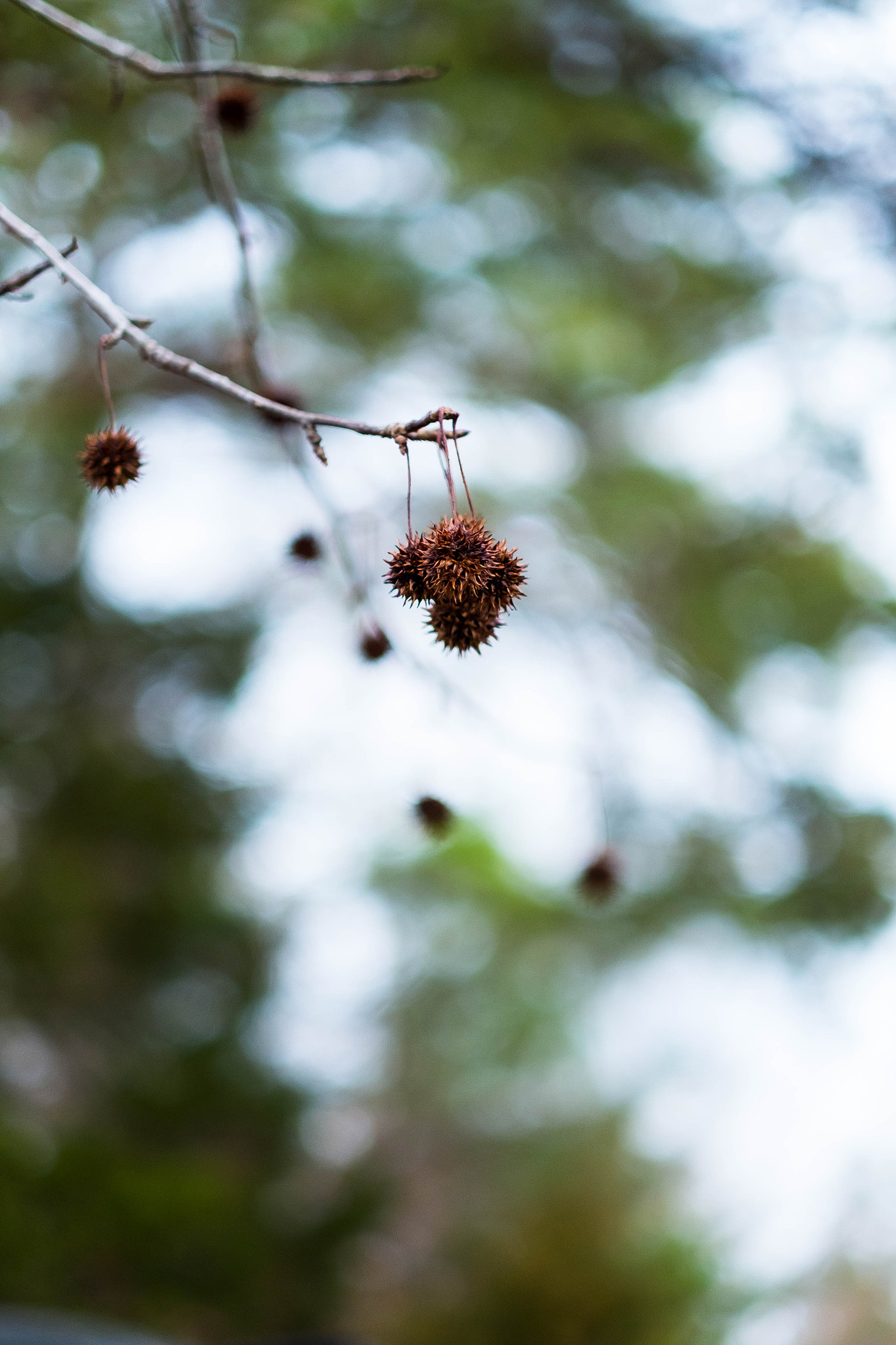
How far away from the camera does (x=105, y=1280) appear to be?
4258mm

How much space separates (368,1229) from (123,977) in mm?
1777

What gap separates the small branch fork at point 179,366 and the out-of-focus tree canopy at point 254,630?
186 cm

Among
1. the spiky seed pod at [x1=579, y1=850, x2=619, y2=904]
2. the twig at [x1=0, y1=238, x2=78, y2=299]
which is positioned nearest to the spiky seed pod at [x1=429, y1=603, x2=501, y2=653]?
the twig at [x1=0, y1=238, x2=78, y2=299]

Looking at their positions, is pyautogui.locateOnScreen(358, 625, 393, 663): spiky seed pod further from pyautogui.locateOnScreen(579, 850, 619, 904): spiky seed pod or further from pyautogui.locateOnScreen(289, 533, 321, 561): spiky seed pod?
pyautogui.locateOnScreen(579, 850, 619, 904): spiky seed pod

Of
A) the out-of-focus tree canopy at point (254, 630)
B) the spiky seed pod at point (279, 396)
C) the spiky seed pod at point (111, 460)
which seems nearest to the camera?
the spiky seed pod at point (111, 460)

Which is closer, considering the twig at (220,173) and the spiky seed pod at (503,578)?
the spiky seed pod at (503,578)

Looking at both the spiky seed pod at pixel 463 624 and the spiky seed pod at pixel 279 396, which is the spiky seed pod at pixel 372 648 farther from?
the spiky seed pod at pixel 463 624

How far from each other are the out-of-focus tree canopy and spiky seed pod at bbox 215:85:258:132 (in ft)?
3.52

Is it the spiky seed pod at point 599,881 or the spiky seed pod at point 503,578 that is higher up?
the spiky seed pod at point 599,881

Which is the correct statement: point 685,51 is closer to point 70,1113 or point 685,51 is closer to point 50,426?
point 50,426

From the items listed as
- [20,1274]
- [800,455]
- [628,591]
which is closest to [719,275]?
[800,455]

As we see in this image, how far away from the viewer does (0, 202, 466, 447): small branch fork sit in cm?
74

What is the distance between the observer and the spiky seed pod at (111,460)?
996 millimetres

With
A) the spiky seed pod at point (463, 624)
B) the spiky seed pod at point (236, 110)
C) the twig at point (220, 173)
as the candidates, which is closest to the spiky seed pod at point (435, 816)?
the spiky seed pod at point (463, 624)
